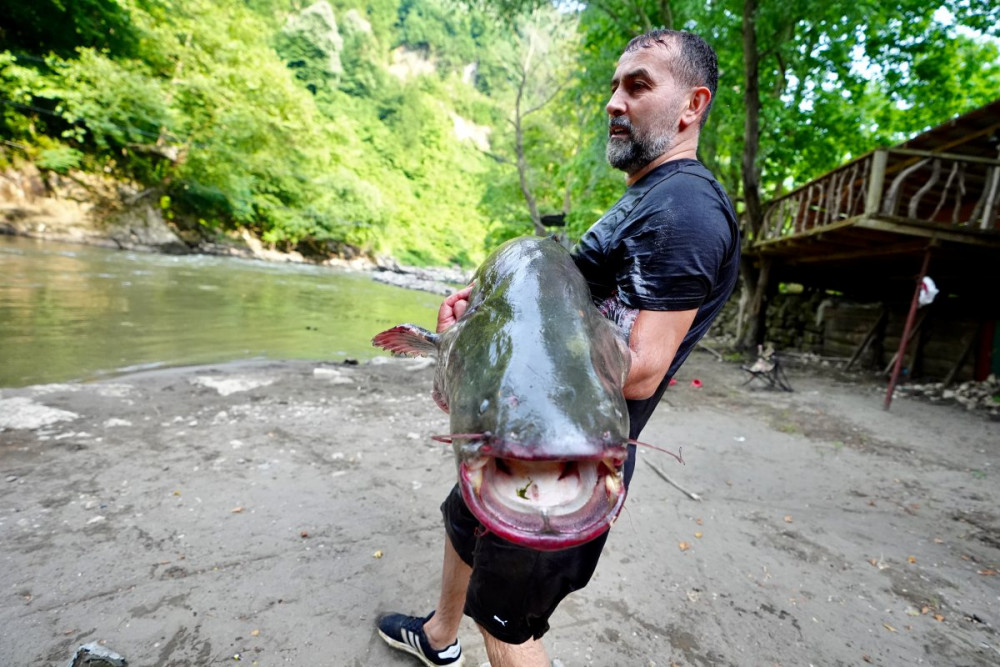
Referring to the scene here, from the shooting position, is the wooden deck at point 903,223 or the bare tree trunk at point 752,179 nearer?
the wooden deck at point 903,223

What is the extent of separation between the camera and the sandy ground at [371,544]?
1963 millimetres

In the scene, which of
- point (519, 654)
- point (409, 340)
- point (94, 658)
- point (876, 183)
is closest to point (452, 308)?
point (409, 340)

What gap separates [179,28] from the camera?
72.3ft

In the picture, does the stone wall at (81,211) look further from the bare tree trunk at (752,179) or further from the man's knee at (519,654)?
the man's knee at (519,654)

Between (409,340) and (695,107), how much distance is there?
1.11 m

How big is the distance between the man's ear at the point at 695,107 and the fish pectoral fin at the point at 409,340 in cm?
97

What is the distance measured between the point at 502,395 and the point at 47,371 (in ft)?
22.0

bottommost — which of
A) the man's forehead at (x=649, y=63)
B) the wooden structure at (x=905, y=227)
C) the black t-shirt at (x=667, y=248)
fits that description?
the black t-shirt at (x=667, y=248)

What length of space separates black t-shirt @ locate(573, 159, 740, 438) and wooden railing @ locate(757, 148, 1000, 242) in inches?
270

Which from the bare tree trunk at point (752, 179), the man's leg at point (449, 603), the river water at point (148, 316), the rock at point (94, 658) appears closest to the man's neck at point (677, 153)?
the man's leg at point (449, 603)

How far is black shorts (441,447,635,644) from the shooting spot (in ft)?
4.16

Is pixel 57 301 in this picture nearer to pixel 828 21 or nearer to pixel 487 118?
pixel 828 21

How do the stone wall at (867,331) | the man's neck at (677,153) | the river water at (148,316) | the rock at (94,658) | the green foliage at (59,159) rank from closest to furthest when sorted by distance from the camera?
1. the man's neck at (677,153)
2. the rock at (94,658)
3. the river water at (148,316)
4. the stone wall at (867,331)
5. the green foliage at (59,159)

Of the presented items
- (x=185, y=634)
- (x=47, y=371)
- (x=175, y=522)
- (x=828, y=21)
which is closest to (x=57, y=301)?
(x=47, y=371)
